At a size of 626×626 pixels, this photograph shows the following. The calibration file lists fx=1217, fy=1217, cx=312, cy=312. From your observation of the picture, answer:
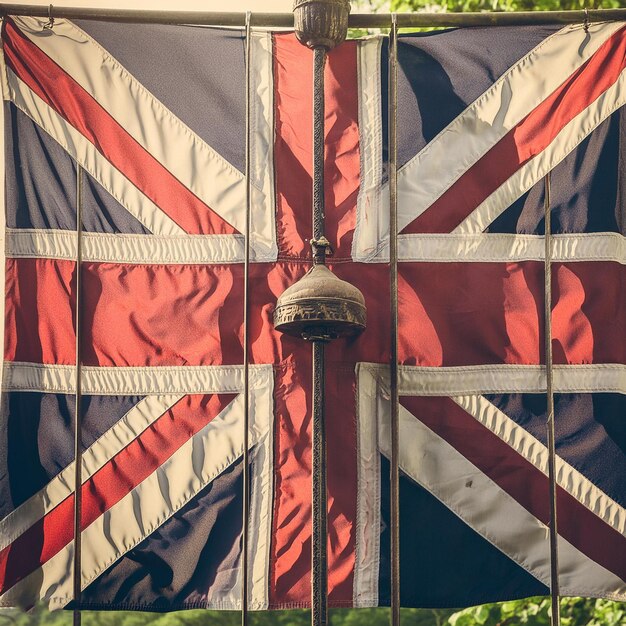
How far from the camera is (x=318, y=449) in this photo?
5.65 m

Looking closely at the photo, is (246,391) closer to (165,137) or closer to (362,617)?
(165,137)

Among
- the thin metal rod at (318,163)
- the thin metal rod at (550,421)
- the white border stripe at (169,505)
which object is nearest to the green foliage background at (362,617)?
the thin metal rod at (550,421)

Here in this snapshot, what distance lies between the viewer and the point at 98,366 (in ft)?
20.7

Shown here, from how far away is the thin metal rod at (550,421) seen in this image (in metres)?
5.95

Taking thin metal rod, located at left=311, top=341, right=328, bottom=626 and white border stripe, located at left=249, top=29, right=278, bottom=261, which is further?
white border stripe, located at left=249, top=29, right=278, bottom=261

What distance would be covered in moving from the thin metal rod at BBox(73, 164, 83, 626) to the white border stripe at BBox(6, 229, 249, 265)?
0.08 meters

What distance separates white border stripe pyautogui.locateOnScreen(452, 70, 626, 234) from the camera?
21.2 feet

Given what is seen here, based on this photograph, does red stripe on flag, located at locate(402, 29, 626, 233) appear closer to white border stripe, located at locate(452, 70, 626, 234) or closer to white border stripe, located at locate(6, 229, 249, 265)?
→ white border stripe, located at locate(452, 70, 626, 234)

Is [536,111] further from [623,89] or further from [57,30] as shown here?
[57,30]

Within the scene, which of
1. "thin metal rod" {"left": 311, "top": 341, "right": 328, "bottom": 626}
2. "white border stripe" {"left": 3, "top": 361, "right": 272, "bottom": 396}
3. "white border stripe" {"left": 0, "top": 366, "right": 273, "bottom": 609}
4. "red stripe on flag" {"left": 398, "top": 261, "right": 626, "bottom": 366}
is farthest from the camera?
"red stripe on flag" {"left": 398, "top": 261, "right": 626, "bottom": 366}

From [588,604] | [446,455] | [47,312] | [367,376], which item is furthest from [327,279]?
[588,604]

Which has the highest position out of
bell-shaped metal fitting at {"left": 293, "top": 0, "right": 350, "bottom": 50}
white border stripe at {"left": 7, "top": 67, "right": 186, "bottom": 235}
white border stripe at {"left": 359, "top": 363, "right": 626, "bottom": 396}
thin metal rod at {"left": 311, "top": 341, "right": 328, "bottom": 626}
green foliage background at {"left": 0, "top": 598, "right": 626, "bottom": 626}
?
bell-shaped metal fitting at {"left": 293, "top": 0, "right": 350, "bottom": 50}

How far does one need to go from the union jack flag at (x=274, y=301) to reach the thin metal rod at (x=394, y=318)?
0.60 ft

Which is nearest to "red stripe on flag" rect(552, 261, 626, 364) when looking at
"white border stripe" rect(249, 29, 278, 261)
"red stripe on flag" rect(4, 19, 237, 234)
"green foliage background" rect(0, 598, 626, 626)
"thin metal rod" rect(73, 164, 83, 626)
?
"white border stripe" rect(249, 29, 278, 261)
